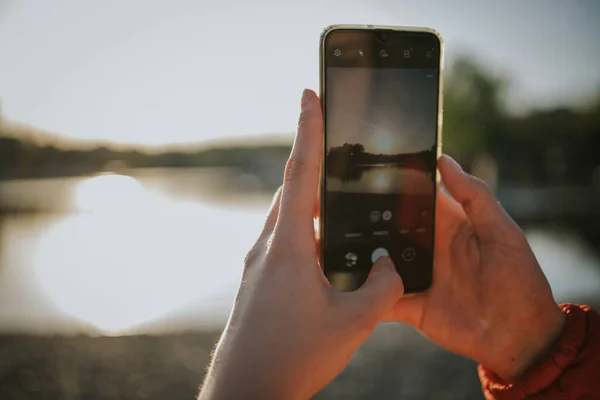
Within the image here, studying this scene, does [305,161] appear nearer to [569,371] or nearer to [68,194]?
[569,371]

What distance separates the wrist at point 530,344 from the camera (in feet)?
5.60

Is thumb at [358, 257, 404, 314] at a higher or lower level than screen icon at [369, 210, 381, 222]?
lower

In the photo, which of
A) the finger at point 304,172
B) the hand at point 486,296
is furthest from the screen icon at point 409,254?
the finger at point 304,172

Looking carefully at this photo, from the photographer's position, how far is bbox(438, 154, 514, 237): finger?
182 centimetres

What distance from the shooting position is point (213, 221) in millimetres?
13102

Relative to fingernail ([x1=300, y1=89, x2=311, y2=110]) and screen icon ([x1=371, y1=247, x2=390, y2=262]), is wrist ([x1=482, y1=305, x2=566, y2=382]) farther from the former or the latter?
fingernail ([x1=300, y1=89, x2=311, y2=110])

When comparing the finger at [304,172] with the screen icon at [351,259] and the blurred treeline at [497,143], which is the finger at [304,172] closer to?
the screen icon at [351,259]

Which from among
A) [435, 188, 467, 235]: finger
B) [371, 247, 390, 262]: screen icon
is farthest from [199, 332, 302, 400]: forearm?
[435, 188, 467, 235]: finger

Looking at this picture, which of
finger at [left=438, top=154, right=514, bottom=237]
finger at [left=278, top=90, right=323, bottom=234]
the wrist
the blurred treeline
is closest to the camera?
finger at [left=278, top=90, right=323, bottom=234]

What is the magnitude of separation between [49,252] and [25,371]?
5.58 metres

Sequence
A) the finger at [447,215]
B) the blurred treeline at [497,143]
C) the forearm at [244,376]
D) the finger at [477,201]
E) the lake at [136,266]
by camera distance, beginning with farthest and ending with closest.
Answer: the blurred treeline at [497,143], the lake at [136,266], the finger at [447,215], the finger at [477,201], the forearm at [244,376]

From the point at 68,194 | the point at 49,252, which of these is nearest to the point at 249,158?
the point at 68,194

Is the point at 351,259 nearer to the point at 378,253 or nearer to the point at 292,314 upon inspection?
the point at 378,253


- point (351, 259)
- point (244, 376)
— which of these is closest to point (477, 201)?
point (351, 259)
